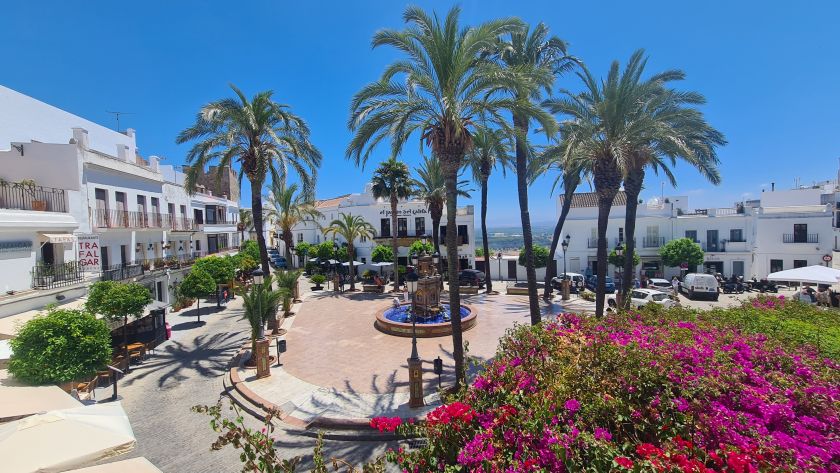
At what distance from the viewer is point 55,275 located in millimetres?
13992

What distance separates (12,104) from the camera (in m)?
19.6

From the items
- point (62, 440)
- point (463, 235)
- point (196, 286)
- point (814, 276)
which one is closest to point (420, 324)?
point (62, 440)

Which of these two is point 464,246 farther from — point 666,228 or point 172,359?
point 172,359

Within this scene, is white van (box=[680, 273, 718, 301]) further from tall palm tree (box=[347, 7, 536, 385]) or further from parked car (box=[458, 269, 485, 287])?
tall palm tree (box=[347, 7, 536, 385])

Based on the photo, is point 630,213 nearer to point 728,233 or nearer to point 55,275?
point 728,233

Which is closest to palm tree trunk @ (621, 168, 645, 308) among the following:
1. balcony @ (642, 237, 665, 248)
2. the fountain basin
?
the fountain basin

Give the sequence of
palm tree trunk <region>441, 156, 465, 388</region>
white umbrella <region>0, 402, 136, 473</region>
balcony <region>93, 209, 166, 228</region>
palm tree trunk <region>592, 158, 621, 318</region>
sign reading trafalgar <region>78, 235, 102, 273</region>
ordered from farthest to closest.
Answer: balcony <region>93, 209, 166, 228</region> → sign reading trafalgar <region>78, 235, 102, 273</region> → palm tree trunk <region>592, 158, 621, 318</region> → palm tree trunk <region>441, 156, 465, 388</region> → white umbrella <region>0, 402, 136, 473</region>

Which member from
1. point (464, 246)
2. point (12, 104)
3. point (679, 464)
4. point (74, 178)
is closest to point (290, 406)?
point (679, 464)

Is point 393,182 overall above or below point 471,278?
above

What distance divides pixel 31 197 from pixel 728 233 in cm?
4637

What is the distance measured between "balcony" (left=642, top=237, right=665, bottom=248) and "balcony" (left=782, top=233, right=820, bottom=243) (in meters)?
9.20

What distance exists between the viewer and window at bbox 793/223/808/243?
2980cm

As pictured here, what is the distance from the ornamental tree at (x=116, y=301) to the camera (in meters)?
12.9

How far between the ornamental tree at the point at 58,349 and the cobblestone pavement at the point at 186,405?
1.86 m
